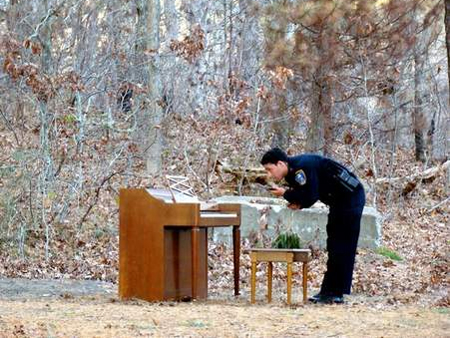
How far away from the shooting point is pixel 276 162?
980 cm

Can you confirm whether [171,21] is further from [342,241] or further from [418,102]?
[342,241]

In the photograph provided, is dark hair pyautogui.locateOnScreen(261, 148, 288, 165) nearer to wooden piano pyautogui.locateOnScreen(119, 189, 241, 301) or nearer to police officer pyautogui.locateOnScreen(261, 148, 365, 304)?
police officer pyautogui.locateOnScreen(261, 148, 365, 304)

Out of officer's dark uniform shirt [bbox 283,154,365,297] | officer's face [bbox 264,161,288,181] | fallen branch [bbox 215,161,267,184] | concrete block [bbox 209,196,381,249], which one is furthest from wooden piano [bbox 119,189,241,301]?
fallen branch [bbox 215,161,267,184]

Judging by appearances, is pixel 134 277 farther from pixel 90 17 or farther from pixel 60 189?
pixel 90 17

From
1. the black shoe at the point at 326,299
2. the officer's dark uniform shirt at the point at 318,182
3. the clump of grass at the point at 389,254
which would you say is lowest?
the black shoe at the point at 326,299

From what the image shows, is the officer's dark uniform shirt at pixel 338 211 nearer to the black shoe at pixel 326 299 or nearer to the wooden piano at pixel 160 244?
the black shoe at pixel 326 299

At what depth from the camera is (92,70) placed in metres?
17.0

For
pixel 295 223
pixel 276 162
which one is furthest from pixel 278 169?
pixel 295 223

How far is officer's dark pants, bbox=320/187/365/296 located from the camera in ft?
33.5

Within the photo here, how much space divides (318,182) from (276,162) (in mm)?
518

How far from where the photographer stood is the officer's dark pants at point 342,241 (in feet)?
33.5

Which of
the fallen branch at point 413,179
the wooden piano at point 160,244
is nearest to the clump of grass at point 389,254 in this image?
the fallen branch at point 413,179

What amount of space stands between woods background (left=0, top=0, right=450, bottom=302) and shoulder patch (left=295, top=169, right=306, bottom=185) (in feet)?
9.02

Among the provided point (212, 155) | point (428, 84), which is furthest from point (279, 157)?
point (428, 84)
